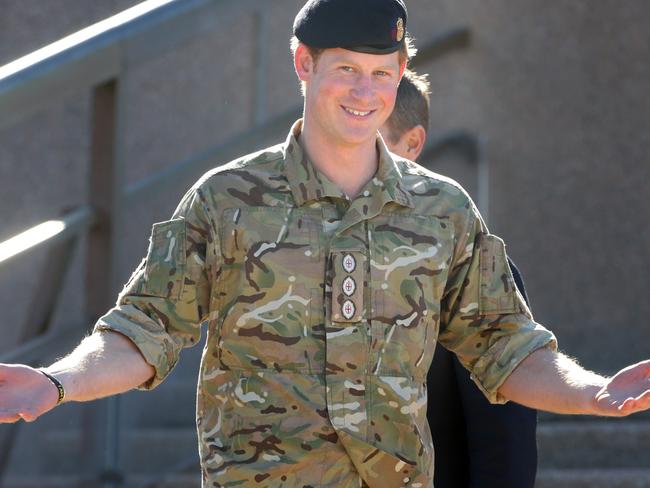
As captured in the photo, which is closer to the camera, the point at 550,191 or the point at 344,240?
the point at 344,240

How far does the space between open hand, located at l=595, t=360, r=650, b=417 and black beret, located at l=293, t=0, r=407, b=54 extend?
2.47 feet

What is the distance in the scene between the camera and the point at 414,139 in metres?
3.61

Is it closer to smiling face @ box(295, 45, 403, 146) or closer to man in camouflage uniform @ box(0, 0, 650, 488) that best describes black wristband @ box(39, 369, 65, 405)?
man in camouflage uniform @ box(0, 0, 650, 488)

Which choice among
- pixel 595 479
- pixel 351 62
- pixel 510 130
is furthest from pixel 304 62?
pixel 510 130

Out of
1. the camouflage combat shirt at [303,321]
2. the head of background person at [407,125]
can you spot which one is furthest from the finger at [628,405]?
the head of background person at [407,125]

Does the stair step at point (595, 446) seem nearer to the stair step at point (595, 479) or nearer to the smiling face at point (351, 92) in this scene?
the stair step at point (595, 479)

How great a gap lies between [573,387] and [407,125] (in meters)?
1.18

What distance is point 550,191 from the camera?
6.36 metres

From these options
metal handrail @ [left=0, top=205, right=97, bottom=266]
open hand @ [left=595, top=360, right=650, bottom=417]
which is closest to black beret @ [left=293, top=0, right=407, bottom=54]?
open hand @ [left=595, top=360, right=650, bottom=417]

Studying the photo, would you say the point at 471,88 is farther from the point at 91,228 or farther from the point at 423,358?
the point at 423,358

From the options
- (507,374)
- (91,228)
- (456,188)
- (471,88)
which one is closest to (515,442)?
(507,374)

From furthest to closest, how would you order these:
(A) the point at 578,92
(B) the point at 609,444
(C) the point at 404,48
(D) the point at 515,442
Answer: (A) the point at 578,92 < (B) the point at 609,444 < (D) the point at 515,442 < (C) the point at 404,48

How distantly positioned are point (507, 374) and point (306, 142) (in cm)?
59

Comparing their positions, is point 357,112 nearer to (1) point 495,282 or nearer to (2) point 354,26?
(2) point 354,26
